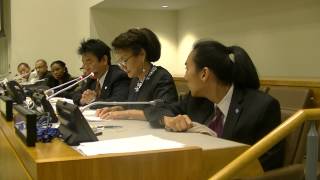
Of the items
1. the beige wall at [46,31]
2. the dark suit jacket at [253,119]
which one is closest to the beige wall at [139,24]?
the beige wall at [46,31]

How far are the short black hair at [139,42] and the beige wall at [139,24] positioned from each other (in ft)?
14.6

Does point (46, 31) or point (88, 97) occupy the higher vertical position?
point (46, 31)

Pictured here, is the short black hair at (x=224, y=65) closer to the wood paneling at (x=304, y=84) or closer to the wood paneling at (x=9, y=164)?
the wood paneling at (x=9, y=164)

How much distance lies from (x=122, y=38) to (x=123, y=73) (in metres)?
0.48

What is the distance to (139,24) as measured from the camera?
7.44m

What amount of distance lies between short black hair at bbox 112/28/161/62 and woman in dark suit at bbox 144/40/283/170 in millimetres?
652

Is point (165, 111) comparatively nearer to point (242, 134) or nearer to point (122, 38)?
point (242, 134)

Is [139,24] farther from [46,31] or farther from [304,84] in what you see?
[304,84]

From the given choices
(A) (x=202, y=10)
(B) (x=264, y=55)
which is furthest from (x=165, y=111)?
(A) (x=202, y=10)

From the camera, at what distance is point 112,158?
1098 mm

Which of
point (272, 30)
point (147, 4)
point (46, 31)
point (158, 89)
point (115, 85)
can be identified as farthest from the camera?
point (46, 31)

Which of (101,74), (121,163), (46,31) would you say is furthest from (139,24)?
(121,163)

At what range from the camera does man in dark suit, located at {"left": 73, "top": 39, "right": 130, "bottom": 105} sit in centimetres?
286

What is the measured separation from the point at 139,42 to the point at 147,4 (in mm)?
4522
